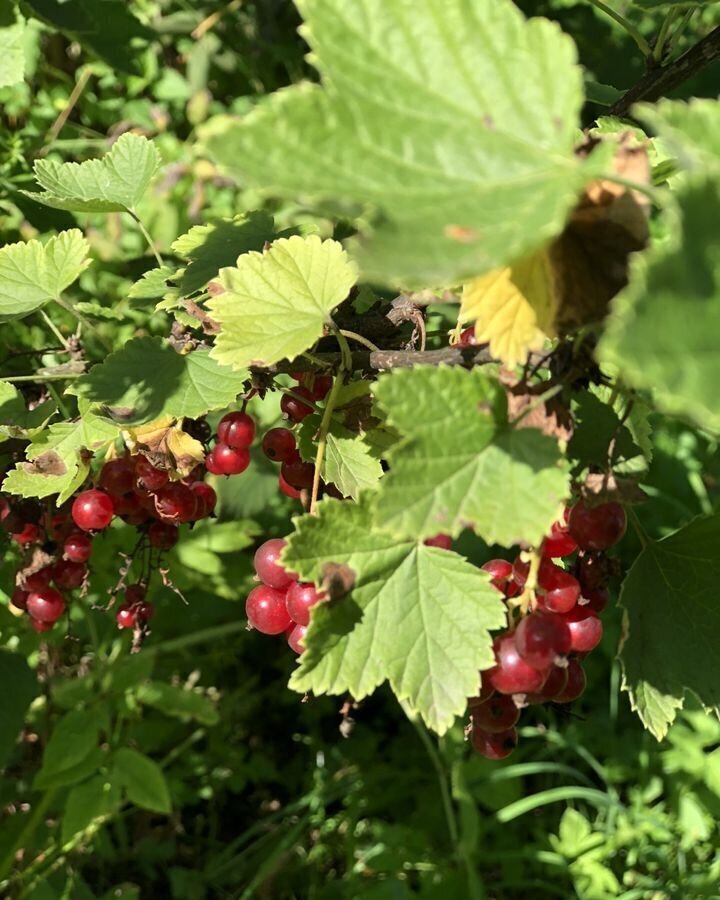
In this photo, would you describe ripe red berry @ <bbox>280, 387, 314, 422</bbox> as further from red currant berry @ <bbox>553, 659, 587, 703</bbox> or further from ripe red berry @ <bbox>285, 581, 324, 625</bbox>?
red currant berry @ <bbox>553, 659, 587, 703</bbox>

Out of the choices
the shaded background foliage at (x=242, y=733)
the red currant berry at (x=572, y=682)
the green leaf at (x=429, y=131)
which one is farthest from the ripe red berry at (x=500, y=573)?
the shaded background foliage at (x=242, y=733)

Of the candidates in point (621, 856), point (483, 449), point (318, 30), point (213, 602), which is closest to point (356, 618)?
point (483, 449)

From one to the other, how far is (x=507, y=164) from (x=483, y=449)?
23cm

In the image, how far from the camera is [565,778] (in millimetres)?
2285

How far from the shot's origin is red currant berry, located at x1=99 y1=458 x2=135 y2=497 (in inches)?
44.0

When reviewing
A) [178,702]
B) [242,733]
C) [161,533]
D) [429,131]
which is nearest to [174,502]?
[161,533]

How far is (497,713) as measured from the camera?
91 cm

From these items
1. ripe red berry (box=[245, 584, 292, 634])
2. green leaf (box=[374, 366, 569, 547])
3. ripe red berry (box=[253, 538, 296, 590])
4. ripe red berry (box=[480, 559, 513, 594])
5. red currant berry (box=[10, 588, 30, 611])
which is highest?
green leaf (box=[374, 366, 569, 547])

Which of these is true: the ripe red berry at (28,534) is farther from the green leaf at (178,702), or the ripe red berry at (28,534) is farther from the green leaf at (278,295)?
the green leaf at (178,702)

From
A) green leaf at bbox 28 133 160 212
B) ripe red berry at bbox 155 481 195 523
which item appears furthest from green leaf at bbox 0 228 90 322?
ripe red berry at bbox 155 481 195 523

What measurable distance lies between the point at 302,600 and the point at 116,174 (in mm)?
701

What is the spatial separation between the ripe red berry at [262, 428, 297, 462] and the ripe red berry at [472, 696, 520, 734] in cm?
37

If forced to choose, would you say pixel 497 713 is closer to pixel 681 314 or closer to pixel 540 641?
pixel 540 641

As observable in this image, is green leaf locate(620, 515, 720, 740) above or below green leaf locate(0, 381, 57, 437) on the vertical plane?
above
